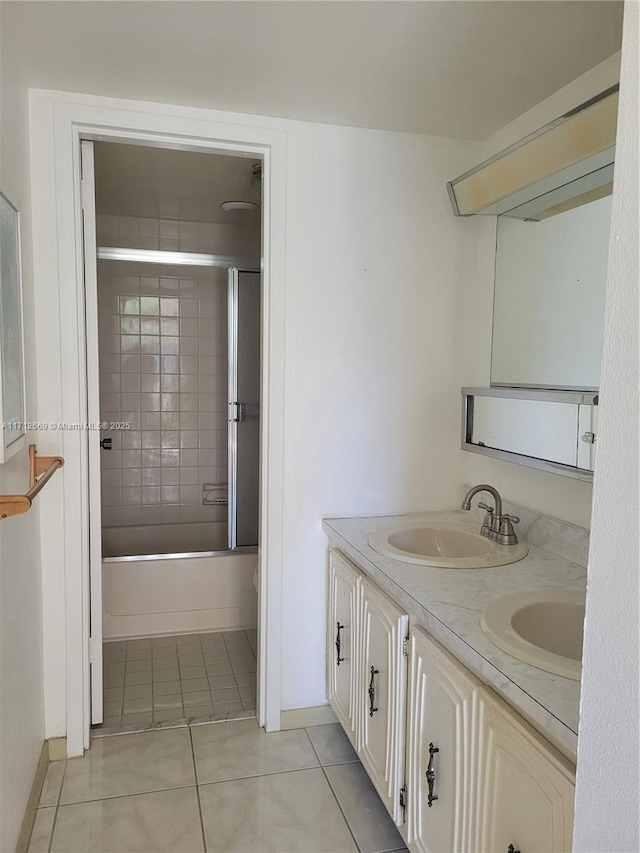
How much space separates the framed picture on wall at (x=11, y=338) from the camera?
1.48 meters

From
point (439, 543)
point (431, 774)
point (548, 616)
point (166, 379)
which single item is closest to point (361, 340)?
point (439, 543)

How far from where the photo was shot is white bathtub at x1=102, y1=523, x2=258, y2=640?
10.3 feet

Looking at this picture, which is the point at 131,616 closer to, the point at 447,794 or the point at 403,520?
the point at 403,520

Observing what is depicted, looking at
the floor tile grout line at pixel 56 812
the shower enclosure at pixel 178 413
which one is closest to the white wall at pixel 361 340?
the floor tile grout line at pixel 56 812

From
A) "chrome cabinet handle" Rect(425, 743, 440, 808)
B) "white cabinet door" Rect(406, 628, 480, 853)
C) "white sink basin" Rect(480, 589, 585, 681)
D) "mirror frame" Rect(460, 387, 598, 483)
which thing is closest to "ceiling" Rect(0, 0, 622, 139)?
"mirror frame" Rect(460, 387, 598, 483)

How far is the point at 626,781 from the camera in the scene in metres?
0.73

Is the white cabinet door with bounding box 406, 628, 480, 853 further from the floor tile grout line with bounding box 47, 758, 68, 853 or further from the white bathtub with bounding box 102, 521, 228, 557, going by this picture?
the white bathtub with bounding box 102, 521, 228, 557

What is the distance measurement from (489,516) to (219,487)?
2383mm

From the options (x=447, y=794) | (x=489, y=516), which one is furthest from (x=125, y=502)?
(x=447, y=794)

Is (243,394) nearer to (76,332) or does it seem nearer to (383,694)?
(76,332)

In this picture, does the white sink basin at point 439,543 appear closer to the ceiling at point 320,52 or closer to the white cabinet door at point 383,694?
the white cabinet door at point 383,694

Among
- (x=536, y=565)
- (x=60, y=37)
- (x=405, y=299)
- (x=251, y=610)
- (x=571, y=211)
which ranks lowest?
(x=251, y=610)

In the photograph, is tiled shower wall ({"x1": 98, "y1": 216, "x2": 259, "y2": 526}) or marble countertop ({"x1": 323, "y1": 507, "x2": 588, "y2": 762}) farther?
tiled shower wall ({"x1": 98, "y1": 216, "x2": 259, "y2": 526})

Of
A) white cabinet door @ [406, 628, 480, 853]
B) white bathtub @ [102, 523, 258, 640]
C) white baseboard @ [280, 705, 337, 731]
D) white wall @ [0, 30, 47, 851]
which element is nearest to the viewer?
white cabinet door @ [406, 628, 480, 853]
